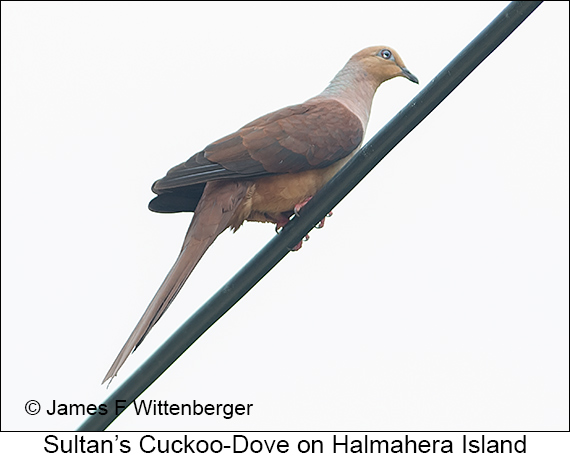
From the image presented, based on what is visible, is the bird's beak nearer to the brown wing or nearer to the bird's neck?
the bird's neck

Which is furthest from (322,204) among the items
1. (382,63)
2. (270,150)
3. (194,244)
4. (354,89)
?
(382,63)

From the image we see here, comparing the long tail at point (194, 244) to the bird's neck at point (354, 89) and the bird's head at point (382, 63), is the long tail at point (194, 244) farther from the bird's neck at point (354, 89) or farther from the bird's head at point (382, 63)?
the bird's head at point (382, 63)

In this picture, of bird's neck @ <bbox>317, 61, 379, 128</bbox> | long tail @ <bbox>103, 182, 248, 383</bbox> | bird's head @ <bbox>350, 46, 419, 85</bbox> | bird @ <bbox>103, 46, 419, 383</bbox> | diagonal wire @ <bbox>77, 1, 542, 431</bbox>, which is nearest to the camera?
diagonal wire @ <bbox>77, 1, 542, 431</bbox>

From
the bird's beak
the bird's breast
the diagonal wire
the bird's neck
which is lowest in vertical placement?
the diagonal wire

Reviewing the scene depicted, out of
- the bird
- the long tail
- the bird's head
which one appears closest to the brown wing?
the bird

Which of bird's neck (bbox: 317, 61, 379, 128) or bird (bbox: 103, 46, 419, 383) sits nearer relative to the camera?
bird (bbox: 103, 46, 419, 383)

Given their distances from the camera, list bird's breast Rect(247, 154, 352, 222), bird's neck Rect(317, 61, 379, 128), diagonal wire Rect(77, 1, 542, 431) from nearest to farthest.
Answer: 1. diagonal wire Rect(77, 1, 542, 431)
2. bird's breast Rect(247, 154, 352, 222)
3. bird's neck Rect(317, 61, 379, 128)

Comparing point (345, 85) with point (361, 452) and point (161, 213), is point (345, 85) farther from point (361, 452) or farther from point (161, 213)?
point (361, 452)
